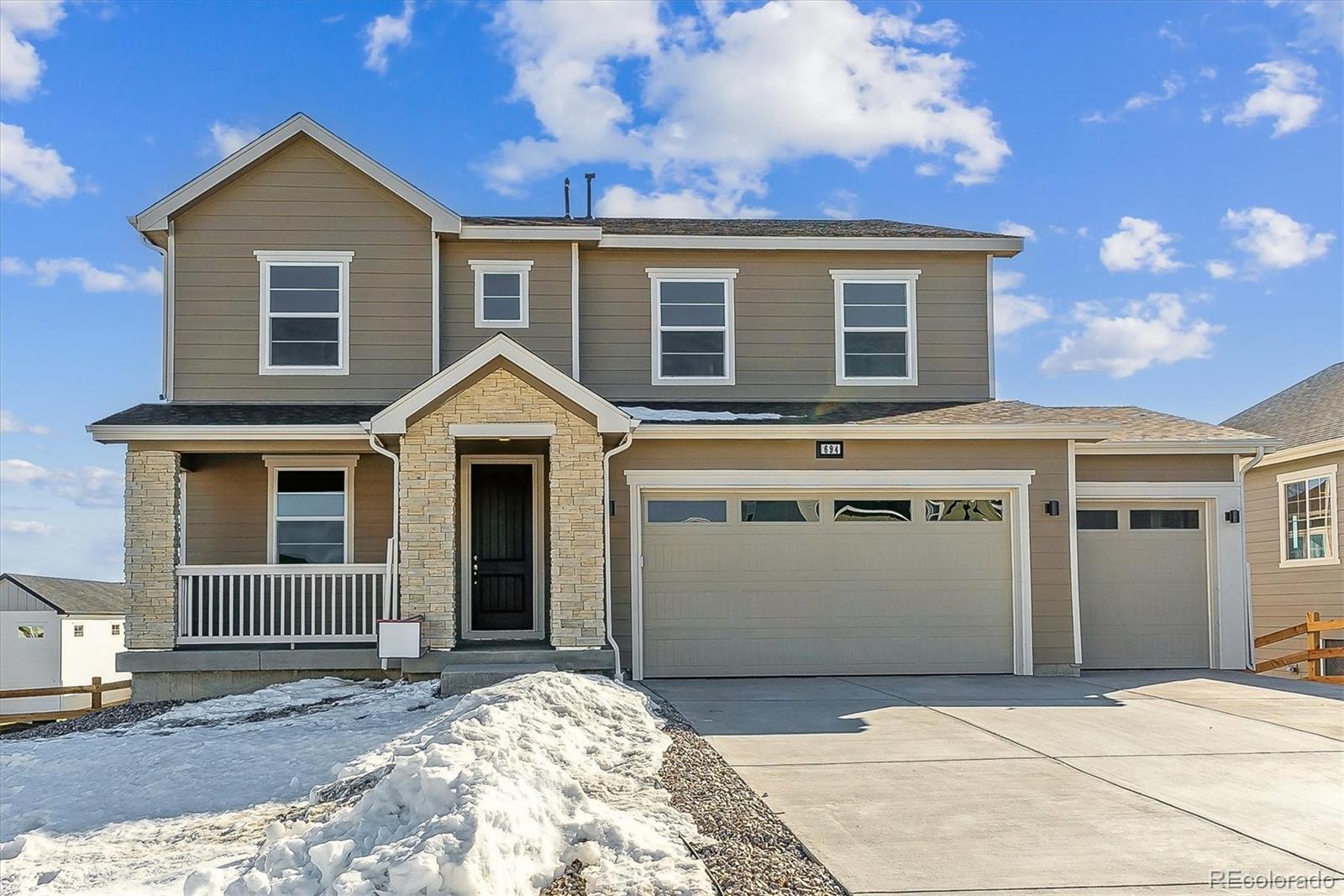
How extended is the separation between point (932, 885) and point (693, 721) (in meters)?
4.84

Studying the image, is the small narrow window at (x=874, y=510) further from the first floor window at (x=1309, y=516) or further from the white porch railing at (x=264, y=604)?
A: the first floor window at (x=1309, y=516)

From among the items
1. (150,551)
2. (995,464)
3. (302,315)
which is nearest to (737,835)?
(995,464)

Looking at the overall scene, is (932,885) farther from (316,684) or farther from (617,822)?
(316,684)

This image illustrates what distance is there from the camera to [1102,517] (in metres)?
14.5

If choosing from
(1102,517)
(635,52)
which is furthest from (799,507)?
(635,52)

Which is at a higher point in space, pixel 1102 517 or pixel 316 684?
pixel 1102 517

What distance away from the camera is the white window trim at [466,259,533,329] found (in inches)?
589

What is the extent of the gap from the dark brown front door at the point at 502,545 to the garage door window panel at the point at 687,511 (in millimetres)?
1761

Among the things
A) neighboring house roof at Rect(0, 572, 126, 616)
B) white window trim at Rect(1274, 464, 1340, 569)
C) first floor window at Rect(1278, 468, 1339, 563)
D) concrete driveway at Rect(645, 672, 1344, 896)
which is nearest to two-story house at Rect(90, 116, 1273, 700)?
concrete driveway at Rect(645, 672, 1344, 896)

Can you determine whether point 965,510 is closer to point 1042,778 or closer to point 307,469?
point 1042,778

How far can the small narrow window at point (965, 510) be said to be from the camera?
45.6ft

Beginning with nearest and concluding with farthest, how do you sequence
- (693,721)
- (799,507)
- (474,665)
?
(693,721), (474,665), (799,507)

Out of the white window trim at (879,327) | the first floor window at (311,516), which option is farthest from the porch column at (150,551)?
the white window trim at (879,327)

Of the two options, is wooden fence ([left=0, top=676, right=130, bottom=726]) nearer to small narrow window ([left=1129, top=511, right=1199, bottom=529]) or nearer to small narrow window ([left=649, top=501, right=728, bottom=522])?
small narrow window ([left=649, top=501, right=728, bottom=522])
